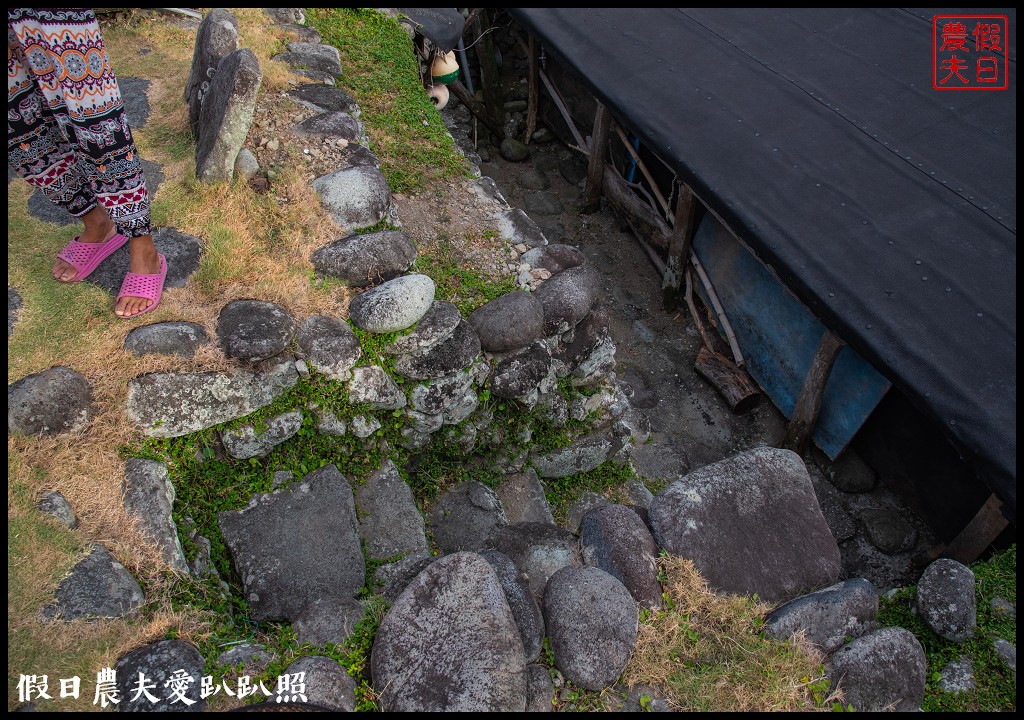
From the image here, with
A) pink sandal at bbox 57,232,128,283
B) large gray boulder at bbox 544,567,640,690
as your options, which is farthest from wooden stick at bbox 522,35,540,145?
large gray boulder at bbox 544,567,640,690

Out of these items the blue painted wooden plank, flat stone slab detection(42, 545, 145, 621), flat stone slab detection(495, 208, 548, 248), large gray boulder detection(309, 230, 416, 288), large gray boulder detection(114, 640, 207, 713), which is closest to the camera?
large gray boulder detection(114, 640, 207, 713)

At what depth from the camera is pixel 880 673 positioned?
284 cm

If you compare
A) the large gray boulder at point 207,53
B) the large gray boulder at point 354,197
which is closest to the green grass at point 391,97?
the large gray boulder at point 354,197

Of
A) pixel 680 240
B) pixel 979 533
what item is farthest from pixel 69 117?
pixel 979 533

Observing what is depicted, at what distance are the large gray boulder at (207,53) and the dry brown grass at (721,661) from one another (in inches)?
170

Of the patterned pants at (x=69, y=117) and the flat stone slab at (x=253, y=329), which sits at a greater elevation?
the patterned pants at (x=69, y=117)

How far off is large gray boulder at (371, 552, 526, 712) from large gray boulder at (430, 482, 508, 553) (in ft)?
3.44

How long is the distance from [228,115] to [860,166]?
410 centimetres

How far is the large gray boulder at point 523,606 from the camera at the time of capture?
283 centimetres

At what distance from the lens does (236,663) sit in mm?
2689

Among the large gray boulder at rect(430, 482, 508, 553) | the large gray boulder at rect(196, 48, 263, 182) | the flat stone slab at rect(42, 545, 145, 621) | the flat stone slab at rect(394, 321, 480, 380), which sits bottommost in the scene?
the large gray boulder at rect(430, 482, 508, 553)

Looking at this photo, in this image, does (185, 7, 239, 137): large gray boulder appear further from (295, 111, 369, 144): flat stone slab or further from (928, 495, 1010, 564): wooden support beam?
(928, 495, 1010, 564): wooden support beam

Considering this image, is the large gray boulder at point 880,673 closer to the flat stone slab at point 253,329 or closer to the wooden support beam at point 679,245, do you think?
the flat stone slab at point 253,329

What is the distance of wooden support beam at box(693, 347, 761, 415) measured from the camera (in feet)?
19.4
